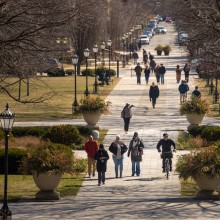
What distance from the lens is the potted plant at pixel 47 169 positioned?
24906 mm

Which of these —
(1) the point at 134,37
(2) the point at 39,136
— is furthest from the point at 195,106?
(1) the point at 134,37

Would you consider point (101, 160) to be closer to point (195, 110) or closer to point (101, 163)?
point (101, 163)

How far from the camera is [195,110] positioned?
39562 millimetres

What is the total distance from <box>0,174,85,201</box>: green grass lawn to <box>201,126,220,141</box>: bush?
6.90 m

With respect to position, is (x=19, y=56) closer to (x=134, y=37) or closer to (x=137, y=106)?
(x=137, y=106)

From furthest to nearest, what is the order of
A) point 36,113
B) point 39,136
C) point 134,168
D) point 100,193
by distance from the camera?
point 36,113 < point 39,136 < point 134,168 < point 100,193

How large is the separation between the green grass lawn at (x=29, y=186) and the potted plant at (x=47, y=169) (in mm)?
684

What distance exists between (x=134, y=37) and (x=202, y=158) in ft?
304

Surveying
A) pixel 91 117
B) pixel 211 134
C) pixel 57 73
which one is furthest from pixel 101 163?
pixel 57 73

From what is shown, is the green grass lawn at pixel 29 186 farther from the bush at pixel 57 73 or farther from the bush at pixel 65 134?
the bush at pixel 57 73

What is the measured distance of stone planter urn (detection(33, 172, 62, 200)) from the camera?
81.5ft

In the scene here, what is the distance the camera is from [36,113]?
46.8m

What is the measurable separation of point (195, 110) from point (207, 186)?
14.9 m

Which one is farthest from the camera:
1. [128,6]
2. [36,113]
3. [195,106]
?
[128,6]
